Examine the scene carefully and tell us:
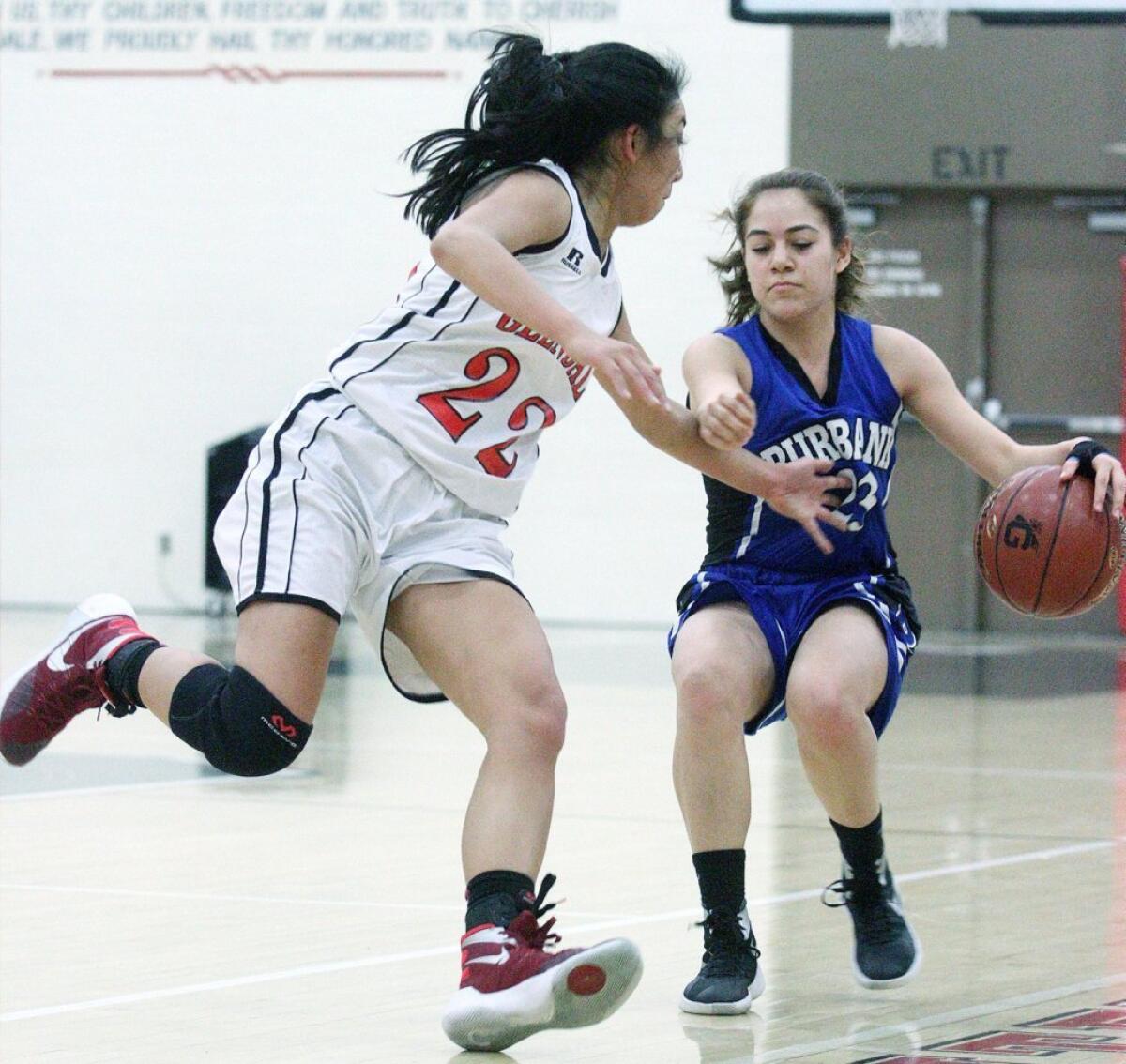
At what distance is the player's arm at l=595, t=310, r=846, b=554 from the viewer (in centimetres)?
320

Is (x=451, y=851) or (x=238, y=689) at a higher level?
(x=238, y=689)

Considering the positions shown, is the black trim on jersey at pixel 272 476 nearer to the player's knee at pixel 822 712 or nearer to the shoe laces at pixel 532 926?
the shoe laces at pixel 532 926

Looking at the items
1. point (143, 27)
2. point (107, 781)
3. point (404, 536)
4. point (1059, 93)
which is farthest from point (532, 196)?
point (143, 27)

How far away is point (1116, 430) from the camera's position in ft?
42.3

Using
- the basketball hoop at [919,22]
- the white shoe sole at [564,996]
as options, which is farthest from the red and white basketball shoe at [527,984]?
the basketball hoop at [919,22]

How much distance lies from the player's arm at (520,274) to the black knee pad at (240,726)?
66 cm

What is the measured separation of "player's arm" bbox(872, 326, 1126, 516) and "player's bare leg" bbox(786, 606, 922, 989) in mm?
379

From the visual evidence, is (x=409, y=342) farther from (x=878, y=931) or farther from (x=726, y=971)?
(x=878, y=931)

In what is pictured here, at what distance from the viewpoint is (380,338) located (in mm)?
3283

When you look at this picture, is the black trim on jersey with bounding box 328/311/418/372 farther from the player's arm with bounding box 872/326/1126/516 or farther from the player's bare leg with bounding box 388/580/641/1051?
the player's arm with bounding box 872/326/1126/516

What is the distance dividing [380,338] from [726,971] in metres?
1.11

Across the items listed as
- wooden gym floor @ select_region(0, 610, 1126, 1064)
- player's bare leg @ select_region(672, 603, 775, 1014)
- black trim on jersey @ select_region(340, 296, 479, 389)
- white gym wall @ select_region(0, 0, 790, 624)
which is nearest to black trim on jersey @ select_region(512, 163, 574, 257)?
black trim on jersey @ select_region(340, 296, 479, 389)

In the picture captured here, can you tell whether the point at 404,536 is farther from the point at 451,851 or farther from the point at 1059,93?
the point at 1059,93

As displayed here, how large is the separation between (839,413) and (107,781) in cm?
324
